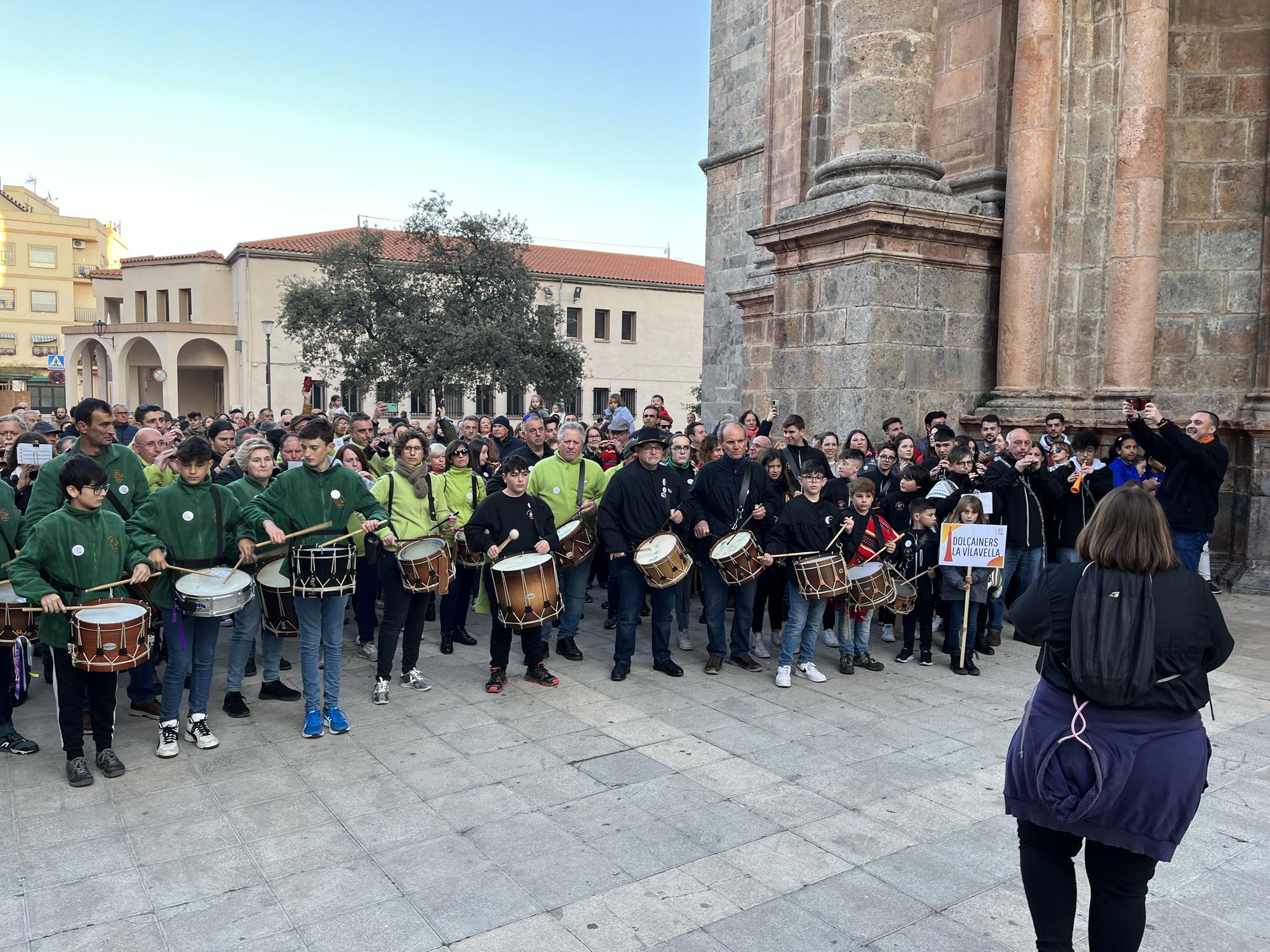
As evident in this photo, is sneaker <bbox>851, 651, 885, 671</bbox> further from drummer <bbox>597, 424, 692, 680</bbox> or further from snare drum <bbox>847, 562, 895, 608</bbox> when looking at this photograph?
drummer <bbox>597, 424, 692, 680</bbox>

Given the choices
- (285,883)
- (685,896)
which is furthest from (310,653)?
(685,896)

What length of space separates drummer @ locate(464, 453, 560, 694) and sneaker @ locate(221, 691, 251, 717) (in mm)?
1590

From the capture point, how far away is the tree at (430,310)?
29844mm

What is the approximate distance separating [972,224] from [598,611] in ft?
19.1

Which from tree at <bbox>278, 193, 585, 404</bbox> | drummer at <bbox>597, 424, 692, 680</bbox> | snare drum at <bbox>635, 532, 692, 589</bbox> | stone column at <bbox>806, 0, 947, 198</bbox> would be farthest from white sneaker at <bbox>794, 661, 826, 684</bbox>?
tree at <bbox>278, 193, 585, 404</bbox>

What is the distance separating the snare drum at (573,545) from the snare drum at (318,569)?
1.97 m

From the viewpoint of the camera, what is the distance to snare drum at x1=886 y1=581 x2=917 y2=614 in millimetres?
7383

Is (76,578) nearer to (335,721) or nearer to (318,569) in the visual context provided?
(318,569)

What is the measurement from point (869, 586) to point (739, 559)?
102 cm

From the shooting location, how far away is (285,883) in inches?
155

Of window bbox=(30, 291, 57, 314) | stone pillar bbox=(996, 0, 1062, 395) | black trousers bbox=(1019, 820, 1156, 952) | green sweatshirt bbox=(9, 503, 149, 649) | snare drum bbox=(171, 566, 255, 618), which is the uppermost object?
window bbox=(30, 291, 57, 314)

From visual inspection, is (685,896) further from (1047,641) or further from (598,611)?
(598,611)

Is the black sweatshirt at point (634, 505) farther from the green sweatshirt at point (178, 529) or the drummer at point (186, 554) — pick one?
the green sweatshirt at point (178, 529)

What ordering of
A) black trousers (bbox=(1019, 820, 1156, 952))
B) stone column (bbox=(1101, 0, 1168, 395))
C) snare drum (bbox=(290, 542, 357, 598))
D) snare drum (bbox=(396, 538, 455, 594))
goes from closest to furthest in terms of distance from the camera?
black trousers (bbox=(1019, 820, 1156, 952)) < snare drum (bbox=(290, 542, 357, 598)) < snare drum (bbox=(396, 538, 455, 594)) < stone column (bbox=(1101, 0, 1168, 395))
